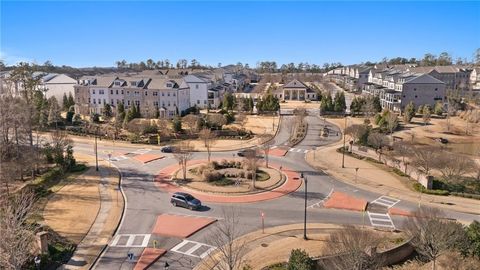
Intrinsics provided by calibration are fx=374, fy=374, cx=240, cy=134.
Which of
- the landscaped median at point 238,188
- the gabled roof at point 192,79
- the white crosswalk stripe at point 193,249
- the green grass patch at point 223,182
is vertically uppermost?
the gabled roof at point 192,79

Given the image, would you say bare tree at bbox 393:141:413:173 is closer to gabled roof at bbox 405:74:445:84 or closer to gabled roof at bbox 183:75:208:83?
gabled roof at bbox 405:74:445:84

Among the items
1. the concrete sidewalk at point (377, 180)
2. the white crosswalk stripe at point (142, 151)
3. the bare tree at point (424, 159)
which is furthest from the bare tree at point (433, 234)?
the white crosswalk stripe at point (142, 151)

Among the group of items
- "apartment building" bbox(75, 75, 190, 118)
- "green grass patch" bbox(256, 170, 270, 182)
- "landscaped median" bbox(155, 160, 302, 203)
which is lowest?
"landscaped median" bbox(155, 160, 302, 203)

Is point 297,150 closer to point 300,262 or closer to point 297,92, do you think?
point 300,262

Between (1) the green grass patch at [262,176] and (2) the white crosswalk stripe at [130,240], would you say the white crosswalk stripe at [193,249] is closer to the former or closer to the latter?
(2) the white crosswalk stripe at [130,240]

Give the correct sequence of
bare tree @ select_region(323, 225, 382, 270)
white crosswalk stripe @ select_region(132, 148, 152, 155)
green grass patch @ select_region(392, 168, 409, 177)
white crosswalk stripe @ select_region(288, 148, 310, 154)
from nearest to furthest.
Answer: bare tree @ select_region(323, 225, 382, 270) → green grass patch @ select_region(392, 168, 409, 177) → white crosswalk stripe @ select_region(132, 148, 152, 155) → white crosswalk stripe @ select_region(288, 148, 310, 154)

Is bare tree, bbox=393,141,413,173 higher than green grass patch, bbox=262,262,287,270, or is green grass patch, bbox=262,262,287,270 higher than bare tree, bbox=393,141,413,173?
bare tree, bbox=393,141,413,173

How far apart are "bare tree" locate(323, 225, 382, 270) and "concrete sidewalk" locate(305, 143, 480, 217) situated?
1620 centimetres

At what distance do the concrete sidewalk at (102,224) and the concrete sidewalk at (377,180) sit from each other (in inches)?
929

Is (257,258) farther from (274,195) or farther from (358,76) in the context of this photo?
(358,76)

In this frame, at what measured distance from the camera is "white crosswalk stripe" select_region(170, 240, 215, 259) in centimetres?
2452

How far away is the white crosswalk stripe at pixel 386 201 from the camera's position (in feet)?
112

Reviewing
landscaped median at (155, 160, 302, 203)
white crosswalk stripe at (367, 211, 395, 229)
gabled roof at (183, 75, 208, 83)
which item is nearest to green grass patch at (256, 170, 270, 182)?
landscaped median at (155, 160, 302, 203)

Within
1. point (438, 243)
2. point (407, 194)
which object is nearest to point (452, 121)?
point (407, 194)
